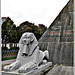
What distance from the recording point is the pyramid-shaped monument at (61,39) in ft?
24.9

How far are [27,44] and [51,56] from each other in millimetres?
3826

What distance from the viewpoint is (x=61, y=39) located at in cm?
959

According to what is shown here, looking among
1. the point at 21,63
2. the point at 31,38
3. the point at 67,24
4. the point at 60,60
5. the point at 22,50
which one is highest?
the point at 67,24

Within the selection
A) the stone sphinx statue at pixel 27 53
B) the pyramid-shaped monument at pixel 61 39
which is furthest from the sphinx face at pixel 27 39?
the pyramid-shaped monument at pixel 61 39

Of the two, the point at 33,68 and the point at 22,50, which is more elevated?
the point at 22,50

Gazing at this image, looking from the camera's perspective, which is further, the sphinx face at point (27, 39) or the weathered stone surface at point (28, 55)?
the sphinx face at point (27, 39)

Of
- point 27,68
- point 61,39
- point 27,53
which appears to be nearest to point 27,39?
point 27,53

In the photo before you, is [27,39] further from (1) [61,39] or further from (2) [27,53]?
(1) [61,39]

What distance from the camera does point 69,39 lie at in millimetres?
9344

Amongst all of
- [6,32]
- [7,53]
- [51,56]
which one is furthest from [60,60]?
[6,32]

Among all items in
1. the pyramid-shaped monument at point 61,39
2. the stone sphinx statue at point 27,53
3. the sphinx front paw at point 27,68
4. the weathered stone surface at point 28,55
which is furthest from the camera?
the pyramid-shaped monument at point 61,39

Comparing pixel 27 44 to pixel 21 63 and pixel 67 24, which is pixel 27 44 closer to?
pixel 21 63

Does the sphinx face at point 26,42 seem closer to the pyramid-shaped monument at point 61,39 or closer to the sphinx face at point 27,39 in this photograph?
the sphinx face at point 27,39

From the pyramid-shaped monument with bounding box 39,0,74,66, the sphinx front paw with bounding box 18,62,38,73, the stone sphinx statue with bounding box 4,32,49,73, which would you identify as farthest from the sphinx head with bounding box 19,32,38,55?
the pyramid-shaped monument with bounding box 39,0,74,66
